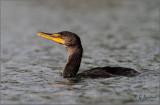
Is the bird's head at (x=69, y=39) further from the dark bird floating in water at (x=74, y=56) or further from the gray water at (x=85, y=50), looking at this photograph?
the gray water at (x=85, y=50)

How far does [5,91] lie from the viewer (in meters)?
9.03

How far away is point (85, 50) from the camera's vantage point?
15156 mm

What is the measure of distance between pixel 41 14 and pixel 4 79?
585 inches

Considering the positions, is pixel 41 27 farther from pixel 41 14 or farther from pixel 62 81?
pixel 62 81

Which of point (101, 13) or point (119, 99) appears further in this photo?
point (101, 13)

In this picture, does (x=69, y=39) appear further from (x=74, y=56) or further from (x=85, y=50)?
(x=85, y=50)

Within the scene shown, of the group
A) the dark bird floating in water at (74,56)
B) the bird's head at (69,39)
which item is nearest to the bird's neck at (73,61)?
the dark bird floating in water at (74,56)

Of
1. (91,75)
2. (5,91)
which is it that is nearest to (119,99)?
(91,75)

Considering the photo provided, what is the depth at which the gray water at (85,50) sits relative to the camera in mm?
8477

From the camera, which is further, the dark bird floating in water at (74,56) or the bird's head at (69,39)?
the bird's head at (69,39)

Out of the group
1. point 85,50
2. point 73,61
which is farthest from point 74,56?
point 85,50

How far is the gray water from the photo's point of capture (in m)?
8.48

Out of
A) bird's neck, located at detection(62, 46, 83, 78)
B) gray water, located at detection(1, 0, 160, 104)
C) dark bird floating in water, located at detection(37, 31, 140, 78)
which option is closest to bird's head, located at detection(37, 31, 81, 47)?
dark bird floating in water, located at detection(37, 31, 140, 78)

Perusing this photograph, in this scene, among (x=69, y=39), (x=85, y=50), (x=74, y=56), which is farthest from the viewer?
(x=85, y=50)
